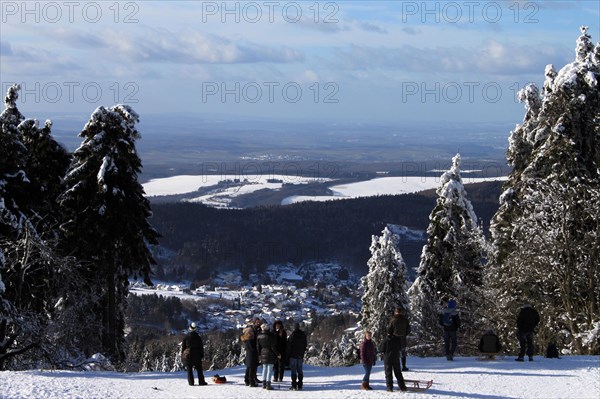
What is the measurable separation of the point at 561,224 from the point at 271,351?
15.5 metres

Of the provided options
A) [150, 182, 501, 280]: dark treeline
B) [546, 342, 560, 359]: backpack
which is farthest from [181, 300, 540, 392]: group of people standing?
[150, 182, 501, 280]: dark treeline

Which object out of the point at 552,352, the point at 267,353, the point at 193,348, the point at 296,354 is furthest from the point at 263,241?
the point at 267,353

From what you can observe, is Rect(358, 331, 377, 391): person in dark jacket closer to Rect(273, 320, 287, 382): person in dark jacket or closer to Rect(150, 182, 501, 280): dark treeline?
Rect(273, 320, 287, 382): person in dark jacket

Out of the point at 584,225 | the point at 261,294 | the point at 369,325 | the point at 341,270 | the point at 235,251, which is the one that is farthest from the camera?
the point at 235,251

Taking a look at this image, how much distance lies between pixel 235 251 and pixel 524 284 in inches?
6295

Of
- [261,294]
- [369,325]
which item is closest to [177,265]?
[261,294]

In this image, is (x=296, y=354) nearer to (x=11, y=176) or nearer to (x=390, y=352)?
(x=390, y=352)

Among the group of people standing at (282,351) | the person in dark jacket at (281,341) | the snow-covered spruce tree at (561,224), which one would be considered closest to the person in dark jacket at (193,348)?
the group of people standing at (282,351)

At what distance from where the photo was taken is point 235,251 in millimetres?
191250

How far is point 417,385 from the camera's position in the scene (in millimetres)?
20688

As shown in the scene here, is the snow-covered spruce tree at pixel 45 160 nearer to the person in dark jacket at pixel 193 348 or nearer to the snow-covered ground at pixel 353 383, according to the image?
the snow-covered ground at pixel 353 383

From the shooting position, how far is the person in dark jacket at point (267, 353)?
828 inches

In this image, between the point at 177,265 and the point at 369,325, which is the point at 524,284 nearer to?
the point at 369,325

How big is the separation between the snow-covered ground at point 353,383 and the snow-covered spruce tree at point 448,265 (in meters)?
16.0
